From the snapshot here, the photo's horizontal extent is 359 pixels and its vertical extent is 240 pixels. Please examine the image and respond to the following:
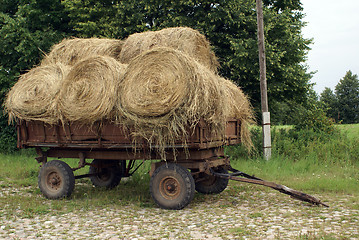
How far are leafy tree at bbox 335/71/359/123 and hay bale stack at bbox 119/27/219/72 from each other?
54000 mm

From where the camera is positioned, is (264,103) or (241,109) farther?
(264,103)

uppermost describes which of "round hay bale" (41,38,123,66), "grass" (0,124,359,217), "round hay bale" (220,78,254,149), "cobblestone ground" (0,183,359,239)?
"round hay bale" (41,38,123,66)

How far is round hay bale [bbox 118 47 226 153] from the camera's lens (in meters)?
7.04

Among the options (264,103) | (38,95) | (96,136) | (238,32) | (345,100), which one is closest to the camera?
(96,136)

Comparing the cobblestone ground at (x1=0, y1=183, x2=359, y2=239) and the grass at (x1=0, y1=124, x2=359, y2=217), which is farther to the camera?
Answer: the grass at (x1=0, y1=124, x2=359, y2=217)

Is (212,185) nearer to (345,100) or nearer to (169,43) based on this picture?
(169,43)

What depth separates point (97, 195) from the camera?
9.14 m

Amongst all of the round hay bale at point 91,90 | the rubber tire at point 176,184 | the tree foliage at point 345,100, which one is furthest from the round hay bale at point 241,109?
the tree foliage at point 345,100

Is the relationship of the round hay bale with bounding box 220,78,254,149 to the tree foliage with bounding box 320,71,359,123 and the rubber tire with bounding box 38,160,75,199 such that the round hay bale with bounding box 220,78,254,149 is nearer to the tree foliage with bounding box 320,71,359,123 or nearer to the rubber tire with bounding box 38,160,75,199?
the rubber tire with bounding box 38,160,75,199

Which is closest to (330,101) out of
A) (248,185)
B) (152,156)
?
(248,185)

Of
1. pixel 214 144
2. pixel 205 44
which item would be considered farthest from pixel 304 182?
pixel 205 44

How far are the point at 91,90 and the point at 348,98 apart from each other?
60827 mm

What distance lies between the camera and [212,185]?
9078 millimetres

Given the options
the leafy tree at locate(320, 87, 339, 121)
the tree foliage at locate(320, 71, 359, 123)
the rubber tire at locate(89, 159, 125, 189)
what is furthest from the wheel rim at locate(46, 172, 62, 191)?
the tree foliage at locate(320, 71, 359, 123)
